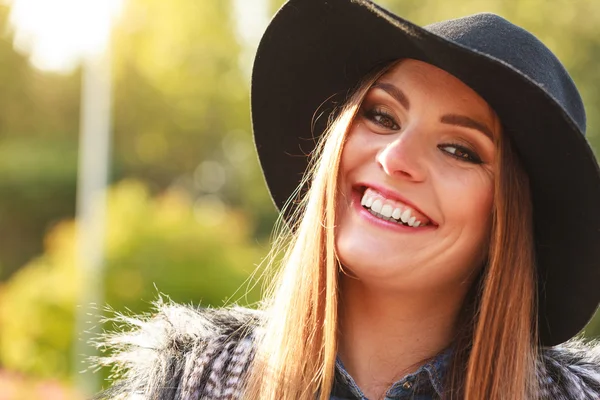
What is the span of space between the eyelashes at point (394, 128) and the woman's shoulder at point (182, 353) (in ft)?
2.19

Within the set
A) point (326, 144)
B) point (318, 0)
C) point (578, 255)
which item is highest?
point (318, 0)

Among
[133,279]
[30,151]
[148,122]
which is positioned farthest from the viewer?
[148,122]

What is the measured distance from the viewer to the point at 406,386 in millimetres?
2375

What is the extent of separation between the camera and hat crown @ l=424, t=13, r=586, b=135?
2178mm

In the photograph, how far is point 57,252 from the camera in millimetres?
11133

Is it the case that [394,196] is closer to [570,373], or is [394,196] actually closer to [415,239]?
[415,239]

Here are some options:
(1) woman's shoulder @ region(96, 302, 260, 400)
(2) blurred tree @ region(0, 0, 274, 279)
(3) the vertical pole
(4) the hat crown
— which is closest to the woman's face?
(4) the hat crown

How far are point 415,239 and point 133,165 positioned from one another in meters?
24.6

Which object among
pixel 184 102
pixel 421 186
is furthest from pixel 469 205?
pixel 184 102

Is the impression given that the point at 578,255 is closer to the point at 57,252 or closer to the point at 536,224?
the point at 536,224

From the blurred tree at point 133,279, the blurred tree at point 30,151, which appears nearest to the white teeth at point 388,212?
the blurred tree at point 133,279

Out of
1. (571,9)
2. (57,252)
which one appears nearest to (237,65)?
(571,9)

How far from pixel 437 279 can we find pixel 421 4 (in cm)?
1525

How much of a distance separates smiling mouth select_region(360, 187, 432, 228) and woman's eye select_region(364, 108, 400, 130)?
0.64ft
